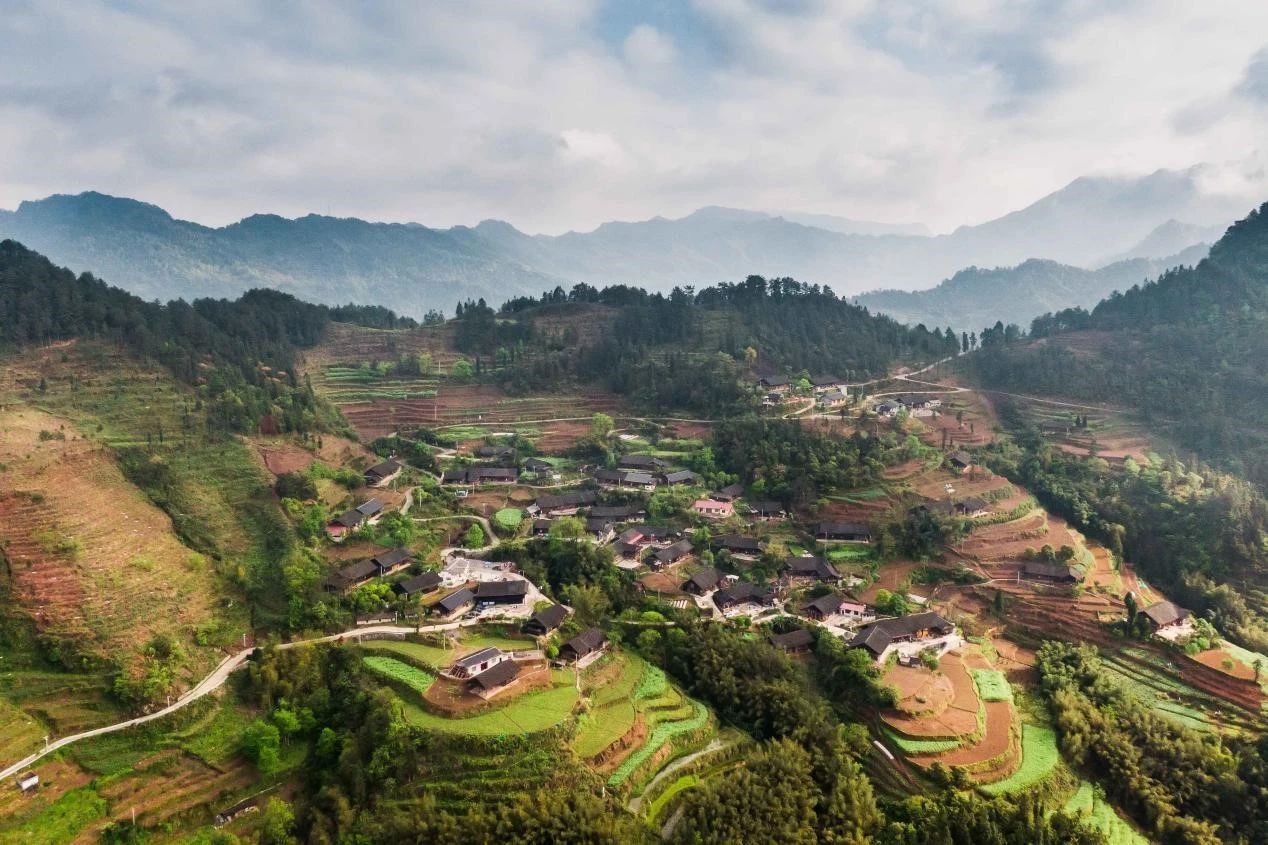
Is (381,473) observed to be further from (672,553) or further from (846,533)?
(846,533)

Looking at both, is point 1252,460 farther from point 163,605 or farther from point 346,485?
point 163,605

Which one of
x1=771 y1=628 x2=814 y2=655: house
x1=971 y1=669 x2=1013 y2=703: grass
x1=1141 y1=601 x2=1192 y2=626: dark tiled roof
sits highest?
x1=1141 y1=601 x2=1192 y2=626: dark tiled roof

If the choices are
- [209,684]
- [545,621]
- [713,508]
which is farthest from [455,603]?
[713,508]

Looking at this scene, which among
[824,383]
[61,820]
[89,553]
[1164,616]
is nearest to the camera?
[61,820]

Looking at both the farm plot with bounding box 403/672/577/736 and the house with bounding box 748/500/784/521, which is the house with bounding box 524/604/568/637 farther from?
Answer: the house with bounding box 748/500/784/521

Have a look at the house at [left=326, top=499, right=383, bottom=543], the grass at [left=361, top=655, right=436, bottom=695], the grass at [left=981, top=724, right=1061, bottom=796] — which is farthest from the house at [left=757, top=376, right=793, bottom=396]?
the grass at [left=361, top=655, right=436, bottom=695]

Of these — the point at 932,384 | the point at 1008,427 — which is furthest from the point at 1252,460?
the point at 932,384
